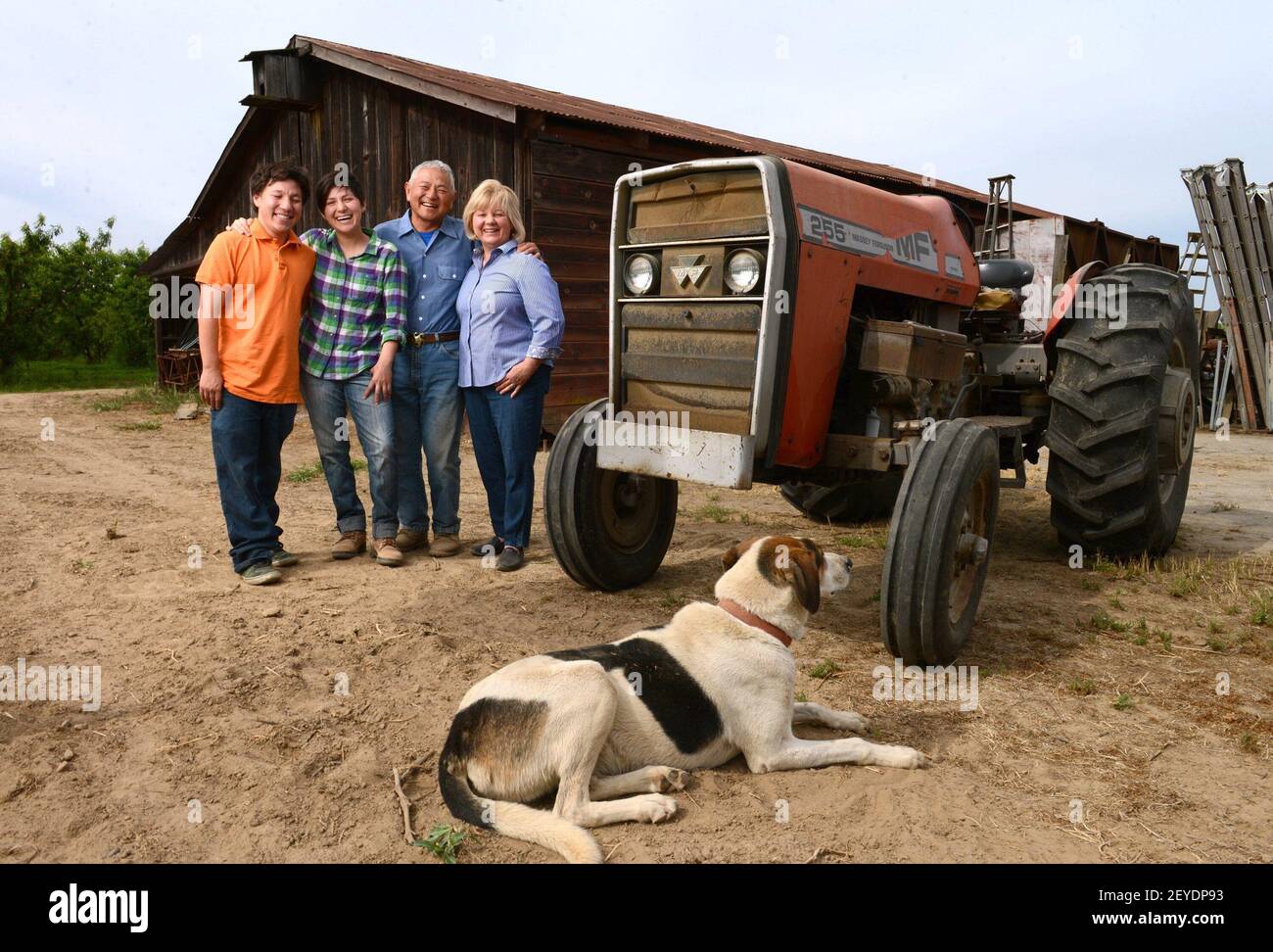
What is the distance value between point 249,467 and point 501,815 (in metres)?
2.95

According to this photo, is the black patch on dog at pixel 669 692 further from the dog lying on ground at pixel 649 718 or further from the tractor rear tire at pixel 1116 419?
the tractor rear tire at pixel 1116 419

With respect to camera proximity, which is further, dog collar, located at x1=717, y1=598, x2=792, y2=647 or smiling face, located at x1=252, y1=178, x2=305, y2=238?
smiling face, located at x1=252, y1=178, x2=305, y2=238

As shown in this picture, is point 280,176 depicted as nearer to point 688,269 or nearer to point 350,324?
point 350,324

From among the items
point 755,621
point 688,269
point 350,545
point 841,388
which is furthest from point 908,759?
point 350,545

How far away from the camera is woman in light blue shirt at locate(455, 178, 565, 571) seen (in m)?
4.73

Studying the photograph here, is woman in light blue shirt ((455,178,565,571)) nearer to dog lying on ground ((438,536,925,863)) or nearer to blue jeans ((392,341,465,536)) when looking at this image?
blue jeans ((392,341,465,536))

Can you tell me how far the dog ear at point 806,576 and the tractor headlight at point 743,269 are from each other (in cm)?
119

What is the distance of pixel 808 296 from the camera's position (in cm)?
365

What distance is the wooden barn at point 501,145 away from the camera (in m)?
10.1

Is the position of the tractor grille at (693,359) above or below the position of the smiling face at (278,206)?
below

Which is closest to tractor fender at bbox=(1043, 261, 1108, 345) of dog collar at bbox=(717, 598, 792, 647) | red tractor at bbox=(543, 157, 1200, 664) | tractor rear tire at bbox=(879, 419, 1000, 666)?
red tractor at bbox=(543, 157, 1200, 664)

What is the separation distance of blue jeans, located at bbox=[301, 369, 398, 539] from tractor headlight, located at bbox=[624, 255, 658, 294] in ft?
5.47

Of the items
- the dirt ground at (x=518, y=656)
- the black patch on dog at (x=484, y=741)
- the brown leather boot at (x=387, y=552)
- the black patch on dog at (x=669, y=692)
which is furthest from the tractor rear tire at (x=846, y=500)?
the black patch on dog at (x=484, y=741)

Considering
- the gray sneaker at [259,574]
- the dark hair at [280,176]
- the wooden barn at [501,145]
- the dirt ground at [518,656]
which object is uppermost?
the wooden barn at [501,145]
